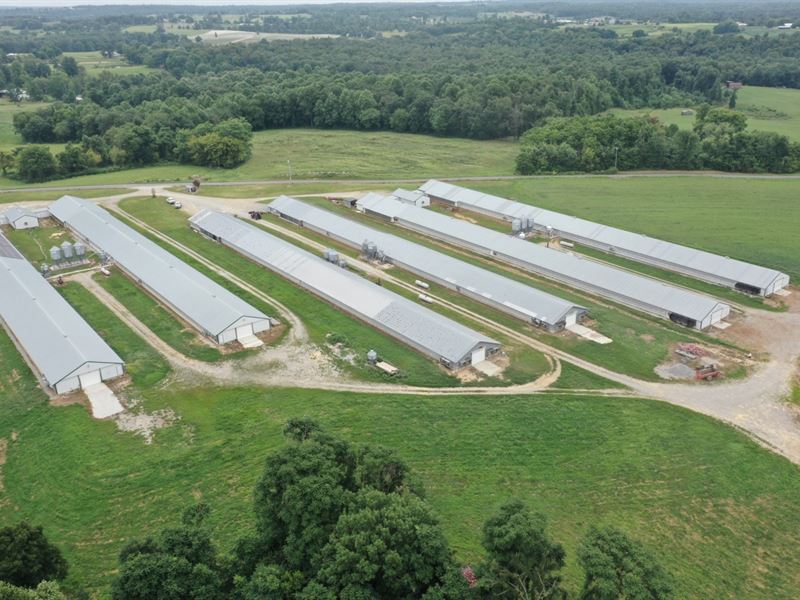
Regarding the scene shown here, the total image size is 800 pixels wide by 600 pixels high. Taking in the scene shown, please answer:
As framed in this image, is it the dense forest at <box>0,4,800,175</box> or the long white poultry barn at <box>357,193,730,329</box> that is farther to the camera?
the dense forest at <box>0,4,800,175</box>

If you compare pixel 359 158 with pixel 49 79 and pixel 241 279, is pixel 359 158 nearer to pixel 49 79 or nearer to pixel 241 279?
pixel 241 279

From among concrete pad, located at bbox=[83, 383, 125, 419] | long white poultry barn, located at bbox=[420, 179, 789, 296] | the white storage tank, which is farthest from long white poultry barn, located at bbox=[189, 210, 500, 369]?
long white poultry barn, located at bbox=[420, 179, 789, 296]

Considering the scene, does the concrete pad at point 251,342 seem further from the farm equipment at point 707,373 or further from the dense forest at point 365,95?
the dense forest at point 365,95

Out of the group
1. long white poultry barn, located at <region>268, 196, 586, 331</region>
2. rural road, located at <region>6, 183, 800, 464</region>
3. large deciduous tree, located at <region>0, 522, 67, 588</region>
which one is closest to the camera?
large deciduous tree, located at <region>0, 522, 67, 588</region>

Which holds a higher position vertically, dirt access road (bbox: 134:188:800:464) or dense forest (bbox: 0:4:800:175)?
dense forest (bbox: 0:4:800:175)

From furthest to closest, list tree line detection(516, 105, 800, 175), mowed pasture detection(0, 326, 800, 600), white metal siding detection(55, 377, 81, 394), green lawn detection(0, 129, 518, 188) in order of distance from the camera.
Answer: green lawn detection(0, 129, 518, 188) → tree line detection(516, 105, 800, 175) → white metal siding detection(55, 377, 81, 394) → mowed pasture detection(0, 326, 800, 600)

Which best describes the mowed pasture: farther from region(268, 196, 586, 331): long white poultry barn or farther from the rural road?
region(268, 196, 586, 331): long white poultry barn

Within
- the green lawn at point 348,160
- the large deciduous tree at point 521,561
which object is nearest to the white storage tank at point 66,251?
the green lawn at point 348,160
